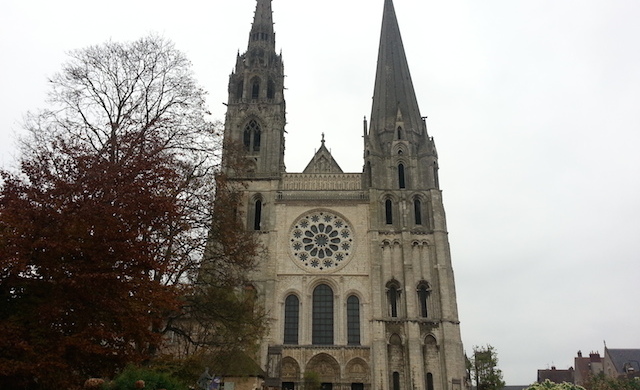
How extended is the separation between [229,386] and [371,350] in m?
13.2

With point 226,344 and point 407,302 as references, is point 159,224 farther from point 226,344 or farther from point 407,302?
point 407,302

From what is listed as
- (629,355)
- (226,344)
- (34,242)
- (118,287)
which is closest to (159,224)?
(118,287)

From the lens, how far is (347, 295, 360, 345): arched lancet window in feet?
95.3

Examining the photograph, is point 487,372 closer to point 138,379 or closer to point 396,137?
point 396,137

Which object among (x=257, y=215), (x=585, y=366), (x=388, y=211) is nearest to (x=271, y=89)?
(x=257, y=215)

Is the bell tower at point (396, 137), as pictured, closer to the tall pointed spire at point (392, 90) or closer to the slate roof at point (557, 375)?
the tall pointed spire at point (392, 90)

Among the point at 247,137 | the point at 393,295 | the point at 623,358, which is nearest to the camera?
the point at 393,295

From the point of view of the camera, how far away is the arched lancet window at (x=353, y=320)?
29047 millimetres

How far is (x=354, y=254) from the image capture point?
31.1 meters

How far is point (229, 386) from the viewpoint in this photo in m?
16.5

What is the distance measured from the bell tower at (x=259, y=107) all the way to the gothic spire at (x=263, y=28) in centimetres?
11

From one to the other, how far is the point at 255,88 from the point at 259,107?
92.5 inches

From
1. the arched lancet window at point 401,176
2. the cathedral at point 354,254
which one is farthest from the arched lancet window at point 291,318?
the arched lancet window at point 401,176

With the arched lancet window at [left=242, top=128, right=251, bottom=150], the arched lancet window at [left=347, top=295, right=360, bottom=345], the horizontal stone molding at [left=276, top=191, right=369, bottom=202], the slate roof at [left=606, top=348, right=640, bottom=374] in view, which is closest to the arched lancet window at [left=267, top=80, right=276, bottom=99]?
the arched lancet window at [left=242, top=128, right=251, bottom=150]
